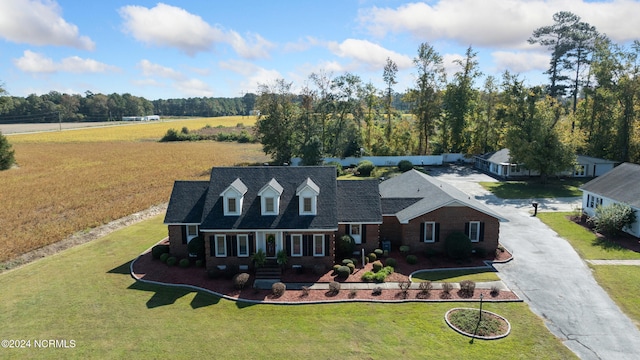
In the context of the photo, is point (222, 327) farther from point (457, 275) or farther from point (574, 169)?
point (574, 169)

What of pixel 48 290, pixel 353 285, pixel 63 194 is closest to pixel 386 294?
pixel 353 285

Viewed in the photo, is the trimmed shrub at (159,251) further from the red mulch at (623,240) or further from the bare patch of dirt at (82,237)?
the red mulch at (623,240)

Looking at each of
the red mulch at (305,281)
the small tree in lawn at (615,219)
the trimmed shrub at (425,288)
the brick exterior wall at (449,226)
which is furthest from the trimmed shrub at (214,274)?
the small tree in lawn at (615,219)

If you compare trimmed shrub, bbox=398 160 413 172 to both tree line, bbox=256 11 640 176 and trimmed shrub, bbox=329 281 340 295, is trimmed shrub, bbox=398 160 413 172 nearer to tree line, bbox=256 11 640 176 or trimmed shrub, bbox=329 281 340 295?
tree line, bbox=256 11 640 176

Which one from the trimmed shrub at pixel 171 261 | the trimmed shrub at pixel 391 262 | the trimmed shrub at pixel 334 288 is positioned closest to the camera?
the trimmed shrub at pixel 334 288

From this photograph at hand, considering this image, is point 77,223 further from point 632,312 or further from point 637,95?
point 637,95
